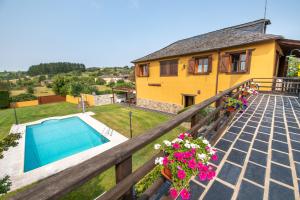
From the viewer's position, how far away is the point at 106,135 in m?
11.3

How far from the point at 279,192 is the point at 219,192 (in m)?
0.79

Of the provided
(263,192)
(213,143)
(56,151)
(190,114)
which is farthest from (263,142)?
(56,151)

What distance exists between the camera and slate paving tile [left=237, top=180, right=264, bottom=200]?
1790mm

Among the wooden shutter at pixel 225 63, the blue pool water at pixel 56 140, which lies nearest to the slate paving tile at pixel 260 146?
the wooden shutter at pixel 225 63

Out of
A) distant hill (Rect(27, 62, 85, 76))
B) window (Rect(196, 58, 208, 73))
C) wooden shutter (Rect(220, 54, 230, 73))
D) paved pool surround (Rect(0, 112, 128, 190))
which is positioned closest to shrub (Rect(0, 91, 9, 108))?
paved pool surround (Rect(0, 112, 128, 190))

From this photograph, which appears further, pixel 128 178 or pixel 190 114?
pixel 190 114

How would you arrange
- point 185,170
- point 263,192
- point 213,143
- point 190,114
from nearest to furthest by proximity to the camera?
point 185,170 < point 263,192 < point 190,114 < point 213,143

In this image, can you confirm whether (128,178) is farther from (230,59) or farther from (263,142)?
(230,59)

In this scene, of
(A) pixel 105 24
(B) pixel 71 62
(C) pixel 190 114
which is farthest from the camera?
(B) pixel 71 62

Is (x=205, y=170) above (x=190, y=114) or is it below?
below

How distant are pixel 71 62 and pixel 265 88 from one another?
301 ft

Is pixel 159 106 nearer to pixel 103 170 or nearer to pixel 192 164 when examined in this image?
pixel 192 164

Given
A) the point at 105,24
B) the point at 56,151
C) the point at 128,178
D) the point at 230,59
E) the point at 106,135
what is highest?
the point at 105,24

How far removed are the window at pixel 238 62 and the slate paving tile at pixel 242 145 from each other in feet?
29.0
